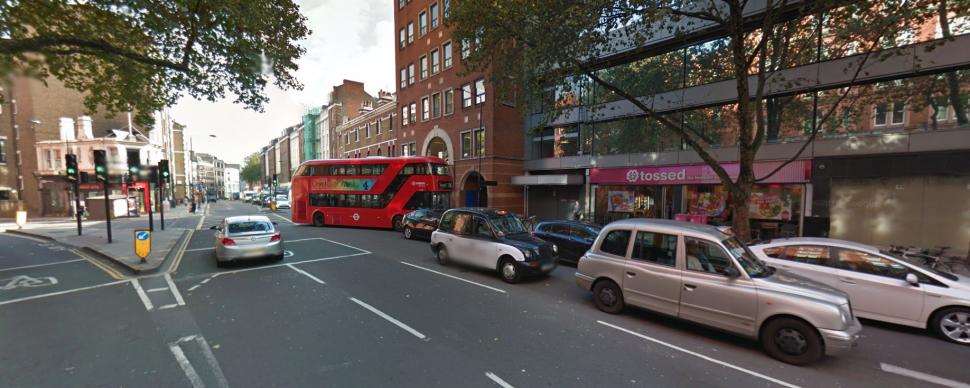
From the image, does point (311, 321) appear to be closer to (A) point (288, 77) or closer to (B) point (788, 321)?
(B) point (788, 321)

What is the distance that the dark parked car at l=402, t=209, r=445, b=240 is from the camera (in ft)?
47.8

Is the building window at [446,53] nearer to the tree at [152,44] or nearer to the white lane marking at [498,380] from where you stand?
the tree at [152,44]

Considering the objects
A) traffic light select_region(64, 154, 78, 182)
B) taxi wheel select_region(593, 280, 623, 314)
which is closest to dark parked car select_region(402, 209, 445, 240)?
taxi wheel select_region(593, 280, 623, 314)

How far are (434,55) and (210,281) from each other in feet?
71.1

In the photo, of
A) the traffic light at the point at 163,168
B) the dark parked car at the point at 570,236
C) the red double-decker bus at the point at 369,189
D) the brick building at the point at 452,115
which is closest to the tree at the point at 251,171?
the brick building at the point at 452,115

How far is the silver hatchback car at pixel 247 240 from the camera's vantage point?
887cm

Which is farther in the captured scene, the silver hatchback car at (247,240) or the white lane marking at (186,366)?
the silver hatchback car at (247,240)

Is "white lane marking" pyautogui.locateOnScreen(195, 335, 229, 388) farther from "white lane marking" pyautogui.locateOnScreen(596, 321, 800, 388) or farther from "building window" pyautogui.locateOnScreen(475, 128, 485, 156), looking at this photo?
"building window" pyautogui.locateOnScreen(475, 128, 485, 156)

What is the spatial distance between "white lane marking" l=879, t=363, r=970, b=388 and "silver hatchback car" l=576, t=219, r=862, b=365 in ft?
2.15

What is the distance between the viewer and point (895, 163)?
34.3ft

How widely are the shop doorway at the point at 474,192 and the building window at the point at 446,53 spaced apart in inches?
326

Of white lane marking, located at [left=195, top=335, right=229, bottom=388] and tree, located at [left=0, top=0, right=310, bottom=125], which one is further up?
tree, located at [left=0, top=0, right=310, bottom=125]

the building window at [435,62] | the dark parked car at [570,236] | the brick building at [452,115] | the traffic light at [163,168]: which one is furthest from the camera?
the building window at [435,62]

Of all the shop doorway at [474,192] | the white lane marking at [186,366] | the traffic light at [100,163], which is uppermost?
the traffic light at [100,163]
